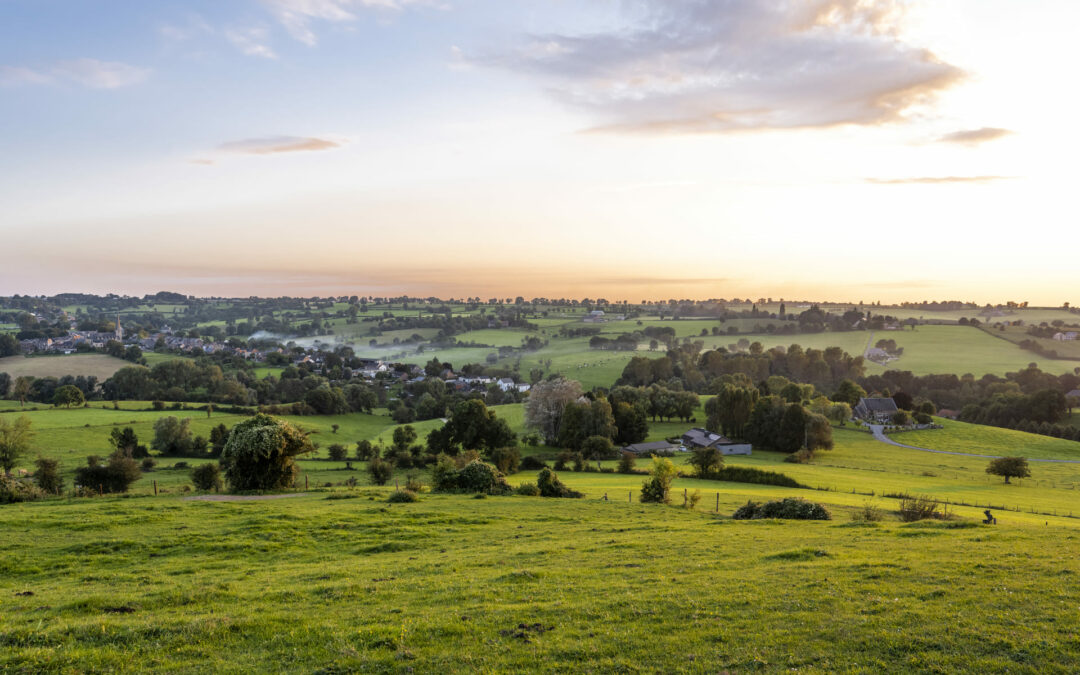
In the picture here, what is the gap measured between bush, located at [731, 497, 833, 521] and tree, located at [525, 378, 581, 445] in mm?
50948

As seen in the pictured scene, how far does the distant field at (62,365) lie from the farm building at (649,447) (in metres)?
117

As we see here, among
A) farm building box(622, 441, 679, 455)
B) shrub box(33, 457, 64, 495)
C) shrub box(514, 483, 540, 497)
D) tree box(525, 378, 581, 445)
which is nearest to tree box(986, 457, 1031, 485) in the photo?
farm building box(622, 441, 679, 455)

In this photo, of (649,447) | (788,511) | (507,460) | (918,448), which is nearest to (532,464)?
(507,460)

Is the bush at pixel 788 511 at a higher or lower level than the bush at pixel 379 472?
higher

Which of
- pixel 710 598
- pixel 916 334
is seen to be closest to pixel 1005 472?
pixel 710 598

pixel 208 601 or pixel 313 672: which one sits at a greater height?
pixel 313 672

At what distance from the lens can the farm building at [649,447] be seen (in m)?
73.1

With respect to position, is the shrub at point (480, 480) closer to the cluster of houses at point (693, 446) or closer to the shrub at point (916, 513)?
the shrub at point (916, 513)

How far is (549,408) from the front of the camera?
78.7 metres

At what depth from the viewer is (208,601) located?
12.5m

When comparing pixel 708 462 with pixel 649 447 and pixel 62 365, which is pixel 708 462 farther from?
pixel 62 365

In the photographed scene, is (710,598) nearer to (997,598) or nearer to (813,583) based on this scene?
(813,583)

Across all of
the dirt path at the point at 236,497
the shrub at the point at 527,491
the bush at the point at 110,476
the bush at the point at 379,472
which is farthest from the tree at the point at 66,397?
the shrub at the point at 527,491

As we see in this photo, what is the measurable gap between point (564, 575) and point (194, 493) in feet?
85.2
